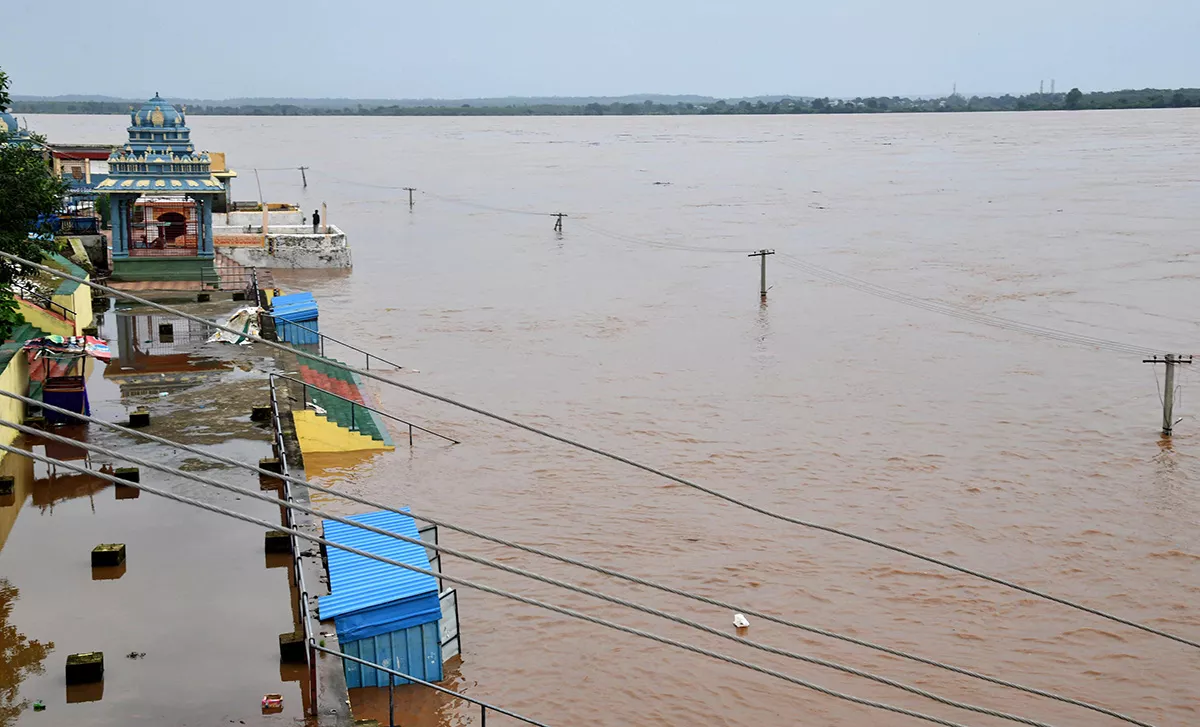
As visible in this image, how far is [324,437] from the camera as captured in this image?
19.3 metres

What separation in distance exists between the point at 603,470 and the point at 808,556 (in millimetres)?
4748

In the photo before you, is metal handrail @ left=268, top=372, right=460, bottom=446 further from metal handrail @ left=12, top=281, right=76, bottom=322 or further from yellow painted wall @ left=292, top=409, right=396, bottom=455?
Answer: metal handrail @ left=12, top=281, right=76, bottom=322

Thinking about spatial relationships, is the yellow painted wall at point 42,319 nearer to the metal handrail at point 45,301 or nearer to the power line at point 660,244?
the metal handrail at point 45,301

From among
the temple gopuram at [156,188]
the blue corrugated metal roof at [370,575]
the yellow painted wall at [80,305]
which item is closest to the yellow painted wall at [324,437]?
the yellow painted wall at [80,305]

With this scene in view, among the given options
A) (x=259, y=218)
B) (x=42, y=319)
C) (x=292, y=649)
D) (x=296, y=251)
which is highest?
(x=259, y=218)

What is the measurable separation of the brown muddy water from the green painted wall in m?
5.20

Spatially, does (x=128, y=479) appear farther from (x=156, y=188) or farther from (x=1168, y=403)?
(x=1168, y=403)

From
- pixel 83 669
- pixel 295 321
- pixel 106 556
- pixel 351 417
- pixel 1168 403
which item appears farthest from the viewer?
pixel 295 321

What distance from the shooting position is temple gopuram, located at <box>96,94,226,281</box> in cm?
2777

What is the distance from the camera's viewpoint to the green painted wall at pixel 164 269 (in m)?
27.9

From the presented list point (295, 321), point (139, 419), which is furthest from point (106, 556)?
point (295, 321)

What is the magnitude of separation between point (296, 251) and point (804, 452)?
81.8 ft

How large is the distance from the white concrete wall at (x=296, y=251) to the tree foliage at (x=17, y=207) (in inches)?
800

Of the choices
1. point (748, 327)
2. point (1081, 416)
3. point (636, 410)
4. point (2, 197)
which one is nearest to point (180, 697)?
point (2, 197)
